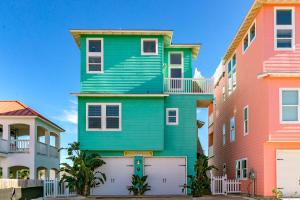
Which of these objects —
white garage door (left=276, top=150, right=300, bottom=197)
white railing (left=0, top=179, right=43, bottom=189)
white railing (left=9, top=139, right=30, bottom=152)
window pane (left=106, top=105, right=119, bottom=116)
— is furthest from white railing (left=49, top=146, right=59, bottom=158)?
white garage door (left=276, top=150, right=300, bottom=197)

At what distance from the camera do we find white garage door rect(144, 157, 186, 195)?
998 inches

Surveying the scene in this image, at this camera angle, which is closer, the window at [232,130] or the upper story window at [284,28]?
the upper story window at [284,28]

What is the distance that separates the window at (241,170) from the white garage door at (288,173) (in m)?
3.78

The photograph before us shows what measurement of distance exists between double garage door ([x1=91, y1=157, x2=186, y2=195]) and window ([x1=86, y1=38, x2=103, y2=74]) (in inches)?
213

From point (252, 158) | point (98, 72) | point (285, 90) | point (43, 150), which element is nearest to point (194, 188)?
point (252, 158)

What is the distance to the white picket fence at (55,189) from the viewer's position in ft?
79.6

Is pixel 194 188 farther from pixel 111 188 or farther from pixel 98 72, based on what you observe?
pixel 98 72

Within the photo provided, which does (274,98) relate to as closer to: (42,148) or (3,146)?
(3,146)

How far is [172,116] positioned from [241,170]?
5.25 meters

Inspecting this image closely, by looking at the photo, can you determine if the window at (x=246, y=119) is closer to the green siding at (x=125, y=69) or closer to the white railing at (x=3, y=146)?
the green siding at (x=125, y=69)

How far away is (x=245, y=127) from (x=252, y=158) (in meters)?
2.43

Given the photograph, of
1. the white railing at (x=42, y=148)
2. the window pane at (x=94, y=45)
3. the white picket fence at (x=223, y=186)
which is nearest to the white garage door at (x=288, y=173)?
the white picket fence at (x=223, y=186)

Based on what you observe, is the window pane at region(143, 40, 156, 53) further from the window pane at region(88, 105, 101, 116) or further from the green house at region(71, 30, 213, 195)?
the window pane at region(88, 105, 101, 116)

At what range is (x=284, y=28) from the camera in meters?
21.0
